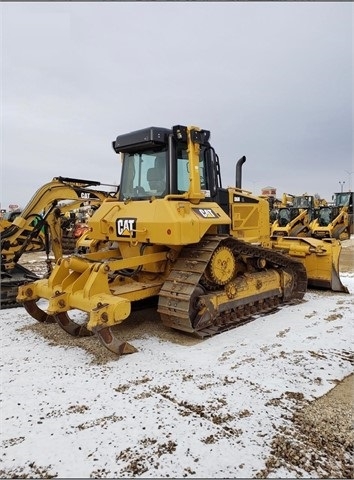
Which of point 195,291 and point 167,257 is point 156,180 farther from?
point 195,291

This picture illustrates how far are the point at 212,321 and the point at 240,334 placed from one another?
1.27ft

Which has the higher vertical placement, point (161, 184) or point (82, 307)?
point (161, 184)

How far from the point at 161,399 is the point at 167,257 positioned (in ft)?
7.17

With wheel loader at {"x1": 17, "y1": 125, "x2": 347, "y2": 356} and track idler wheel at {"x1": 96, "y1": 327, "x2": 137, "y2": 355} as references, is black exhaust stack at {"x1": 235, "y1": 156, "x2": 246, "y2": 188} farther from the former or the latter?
track idler wheel at {"x1": 96, "y1": 327, "x2": 137, "y2": 355}

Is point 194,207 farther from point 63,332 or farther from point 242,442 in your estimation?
point 242,442

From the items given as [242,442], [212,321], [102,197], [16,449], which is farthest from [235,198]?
[16,449]

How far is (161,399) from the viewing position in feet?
10.4

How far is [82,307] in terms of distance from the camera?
409 centimetres

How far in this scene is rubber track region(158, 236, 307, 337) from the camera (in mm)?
4508

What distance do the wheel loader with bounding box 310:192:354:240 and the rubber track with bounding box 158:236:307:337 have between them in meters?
12.0

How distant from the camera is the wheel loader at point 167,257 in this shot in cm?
440

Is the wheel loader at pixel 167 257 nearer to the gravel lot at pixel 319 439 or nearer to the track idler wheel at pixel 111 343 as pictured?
the track idler wheel at pixel 111 343

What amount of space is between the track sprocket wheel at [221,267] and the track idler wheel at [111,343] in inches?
58.3

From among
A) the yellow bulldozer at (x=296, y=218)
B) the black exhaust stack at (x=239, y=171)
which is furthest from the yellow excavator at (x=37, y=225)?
the yellow bulldozer at (x=296, y=218)
